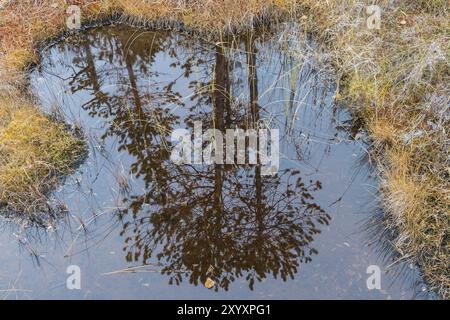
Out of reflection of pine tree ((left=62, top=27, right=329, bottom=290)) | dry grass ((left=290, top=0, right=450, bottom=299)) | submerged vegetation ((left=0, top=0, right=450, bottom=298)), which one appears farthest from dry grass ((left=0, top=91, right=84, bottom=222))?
dry grass ((left=290, top=0, right=450, bottom=299))

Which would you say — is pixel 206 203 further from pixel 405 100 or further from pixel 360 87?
pixel 405 100

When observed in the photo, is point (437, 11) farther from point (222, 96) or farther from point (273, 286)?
point (273, 286)

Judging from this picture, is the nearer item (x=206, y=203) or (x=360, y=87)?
(x=206, y=203)

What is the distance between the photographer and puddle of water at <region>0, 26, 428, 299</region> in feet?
12.8

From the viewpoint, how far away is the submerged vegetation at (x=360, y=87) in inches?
163

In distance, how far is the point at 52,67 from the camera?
6.51 meters

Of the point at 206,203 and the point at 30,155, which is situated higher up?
the point at 30,155

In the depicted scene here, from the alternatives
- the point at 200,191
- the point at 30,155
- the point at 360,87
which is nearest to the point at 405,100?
the point at 360,87

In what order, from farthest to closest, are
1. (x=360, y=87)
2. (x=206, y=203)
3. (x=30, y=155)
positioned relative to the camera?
(x=360, y=87), (x=30, y=155), (x=206, y=203)

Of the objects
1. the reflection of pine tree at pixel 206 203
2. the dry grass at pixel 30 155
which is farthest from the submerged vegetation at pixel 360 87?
the reflection of pine tree at pixel 206 203

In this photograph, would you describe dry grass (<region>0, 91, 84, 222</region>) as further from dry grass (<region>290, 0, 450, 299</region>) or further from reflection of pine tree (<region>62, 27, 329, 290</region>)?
dry grass (<region>290, 0, 450, 299</region>)

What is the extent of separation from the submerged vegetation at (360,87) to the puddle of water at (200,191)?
228 millimetres

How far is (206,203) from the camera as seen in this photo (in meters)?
4.50

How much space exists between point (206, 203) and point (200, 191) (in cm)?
16
